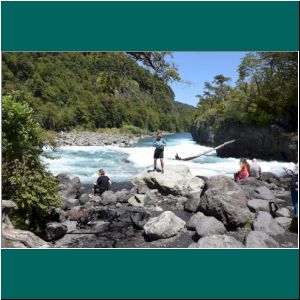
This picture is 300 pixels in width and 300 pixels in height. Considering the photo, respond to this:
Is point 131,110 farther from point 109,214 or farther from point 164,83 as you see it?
point 109,214

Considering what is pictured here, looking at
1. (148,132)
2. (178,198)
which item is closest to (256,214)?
(178,198)

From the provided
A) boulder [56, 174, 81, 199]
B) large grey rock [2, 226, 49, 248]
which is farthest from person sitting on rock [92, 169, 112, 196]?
large grey rock [2, 226, 49, 248]

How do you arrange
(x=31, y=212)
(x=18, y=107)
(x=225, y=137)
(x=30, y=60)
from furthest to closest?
(x=225, y=137)
(x=31, y=212)
(x=18, y=107)
(x=30, y=60)

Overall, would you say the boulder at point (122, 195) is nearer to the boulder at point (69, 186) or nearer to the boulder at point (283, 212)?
the boulder at point (69, 186)

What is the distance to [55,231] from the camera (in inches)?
227

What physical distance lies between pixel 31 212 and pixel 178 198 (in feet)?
9.25

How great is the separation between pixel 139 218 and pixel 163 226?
0.60m

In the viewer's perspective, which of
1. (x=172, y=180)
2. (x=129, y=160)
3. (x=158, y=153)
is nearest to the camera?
(x=158, y=153)

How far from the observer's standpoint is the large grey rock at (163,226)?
5.74 metres

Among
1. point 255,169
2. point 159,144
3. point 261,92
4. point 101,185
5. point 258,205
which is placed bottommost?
point 258,205

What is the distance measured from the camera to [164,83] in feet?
18.4

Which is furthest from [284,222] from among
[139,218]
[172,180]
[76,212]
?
[76,212]

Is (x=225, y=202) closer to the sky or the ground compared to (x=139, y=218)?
closer to the sky

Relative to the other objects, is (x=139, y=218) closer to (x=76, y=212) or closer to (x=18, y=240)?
(x=76, y=212)
